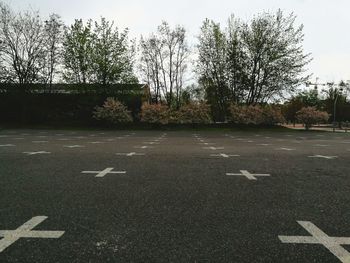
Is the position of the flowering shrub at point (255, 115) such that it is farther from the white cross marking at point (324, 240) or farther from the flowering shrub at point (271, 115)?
the white cross marking at point (324, 240)

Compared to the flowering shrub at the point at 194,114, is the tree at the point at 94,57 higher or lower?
higher

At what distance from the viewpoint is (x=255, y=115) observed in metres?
37.4

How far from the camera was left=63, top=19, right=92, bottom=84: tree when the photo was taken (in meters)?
40.5

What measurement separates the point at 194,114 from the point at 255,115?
26.2ft

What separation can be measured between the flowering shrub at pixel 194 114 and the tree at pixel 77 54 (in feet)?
46.5

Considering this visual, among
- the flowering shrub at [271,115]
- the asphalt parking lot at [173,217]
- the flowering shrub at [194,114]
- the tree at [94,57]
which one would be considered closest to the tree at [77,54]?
the tree at [94,57]

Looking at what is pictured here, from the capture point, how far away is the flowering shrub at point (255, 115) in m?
37.4

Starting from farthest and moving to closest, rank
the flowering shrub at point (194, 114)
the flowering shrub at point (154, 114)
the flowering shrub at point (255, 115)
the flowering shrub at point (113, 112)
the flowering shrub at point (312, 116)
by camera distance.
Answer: the flowering shrub at point (194, 114), the flowering shrub at point (312, 116), the flowering shrub at point (154, 114), the flowering shrub at point (255, 115), the flowering shrub at point (113, 112)

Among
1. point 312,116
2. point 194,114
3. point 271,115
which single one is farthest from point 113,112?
point 312,116

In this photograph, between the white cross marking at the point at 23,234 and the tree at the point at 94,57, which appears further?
the tree at the point at 94,57

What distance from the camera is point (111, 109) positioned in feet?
122

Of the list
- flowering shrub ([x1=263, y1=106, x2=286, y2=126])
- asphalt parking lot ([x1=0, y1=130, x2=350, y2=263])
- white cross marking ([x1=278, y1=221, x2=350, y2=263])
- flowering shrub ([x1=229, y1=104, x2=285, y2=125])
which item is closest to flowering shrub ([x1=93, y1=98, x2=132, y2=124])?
flowering shrub ([x1=229, y1=104, x2=285, y2=125])

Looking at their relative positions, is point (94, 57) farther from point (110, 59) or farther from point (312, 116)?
point (312, 116)

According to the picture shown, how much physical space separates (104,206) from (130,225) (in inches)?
33.7
